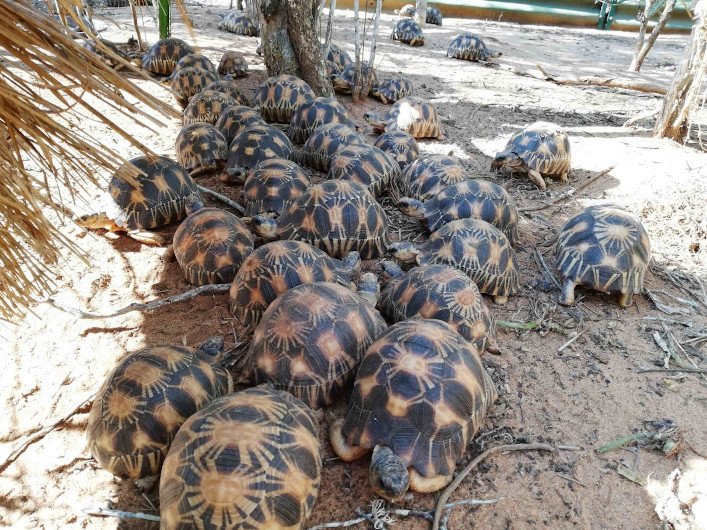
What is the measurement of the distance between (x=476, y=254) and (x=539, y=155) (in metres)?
2.29

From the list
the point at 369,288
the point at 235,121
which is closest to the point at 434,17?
the point at 235,121

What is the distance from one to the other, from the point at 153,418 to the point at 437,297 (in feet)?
5.30

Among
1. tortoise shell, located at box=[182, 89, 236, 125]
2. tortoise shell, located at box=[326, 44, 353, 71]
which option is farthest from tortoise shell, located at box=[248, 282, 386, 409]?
tortoise shell, located at box=[326, 44, 353, 71]

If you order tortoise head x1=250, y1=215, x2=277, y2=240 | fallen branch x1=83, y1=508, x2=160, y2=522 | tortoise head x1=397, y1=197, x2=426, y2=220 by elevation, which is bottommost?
fallen branch x1=83, y1=508, x2=160, y2=522

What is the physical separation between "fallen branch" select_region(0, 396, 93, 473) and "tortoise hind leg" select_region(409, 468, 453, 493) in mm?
1687

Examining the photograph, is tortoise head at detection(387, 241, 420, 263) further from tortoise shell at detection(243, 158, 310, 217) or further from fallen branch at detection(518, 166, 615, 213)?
fallen branch at detection(518, 166, 615, 213)

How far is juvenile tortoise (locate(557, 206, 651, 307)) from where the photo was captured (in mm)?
3504

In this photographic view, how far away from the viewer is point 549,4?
2014 cm

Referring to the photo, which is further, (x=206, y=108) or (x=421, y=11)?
(x=421, y=11)

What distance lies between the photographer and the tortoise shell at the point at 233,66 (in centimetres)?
770

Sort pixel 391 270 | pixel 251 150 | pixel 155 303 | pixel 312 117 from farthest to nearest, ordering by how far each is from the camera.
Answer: pixel 312 117 → pixel 251 150 → pixel 391 270 → pixel 155 303

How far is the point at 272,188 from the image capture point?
3996 mm

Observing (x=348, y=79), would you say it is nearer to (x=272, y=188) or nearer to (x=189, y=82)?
(x=189, y=82)

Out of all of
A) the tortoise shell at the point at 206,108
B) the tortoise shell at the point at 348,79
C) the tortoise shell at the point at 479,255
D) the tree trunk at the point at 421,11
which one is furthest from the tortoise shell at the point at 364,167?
the tree trunk at the point at 421,11
